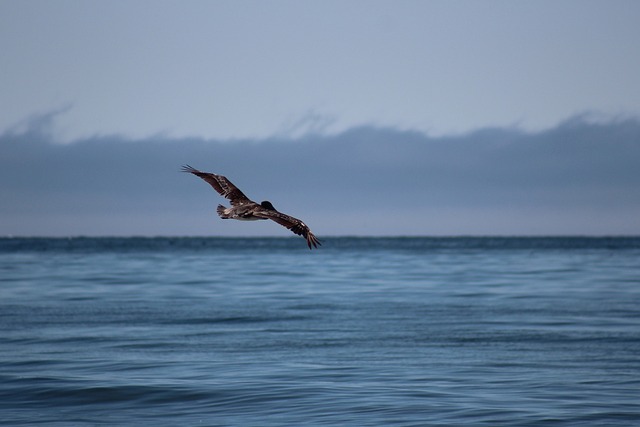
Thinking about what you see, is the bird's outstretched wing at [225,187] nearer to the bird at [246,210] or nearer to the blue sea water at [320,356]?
the bird at [246,210]

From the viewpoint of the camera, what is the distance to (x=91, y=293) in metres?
45.8

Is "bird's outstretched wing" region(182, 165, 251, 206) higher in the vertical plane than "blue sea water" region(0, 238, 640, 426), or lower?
higher

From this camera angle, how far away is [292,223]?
1300 centimetres

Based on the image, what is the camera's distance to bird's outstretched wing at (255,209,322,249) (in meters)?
12.8

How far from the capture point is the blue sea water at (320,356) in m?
18.9

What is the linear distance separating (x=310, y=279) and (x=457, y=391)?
37.4m

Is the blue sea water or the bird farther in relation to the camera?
the blue sea water

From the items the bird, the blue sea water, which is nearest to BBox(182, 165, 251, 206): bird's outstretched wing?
the bird

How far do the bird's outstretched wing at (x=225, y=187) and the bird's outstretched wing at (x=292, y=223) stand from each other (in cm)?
145

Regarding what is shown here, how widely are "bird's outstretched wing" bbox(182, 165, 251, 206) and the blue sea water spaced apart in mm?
4789

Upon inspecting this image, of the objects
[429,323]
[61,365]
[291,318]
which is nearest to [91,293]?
[291,318]

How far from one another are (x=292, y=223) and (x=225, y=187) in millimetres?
2771

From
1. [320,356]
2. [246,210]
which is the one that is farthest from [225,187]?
[320,356]

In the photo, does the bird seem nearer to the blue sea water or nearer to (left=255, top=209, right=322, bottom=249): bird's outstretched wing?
(left=255, top=209, right=322, bottom=249): bird's outstretched wing
